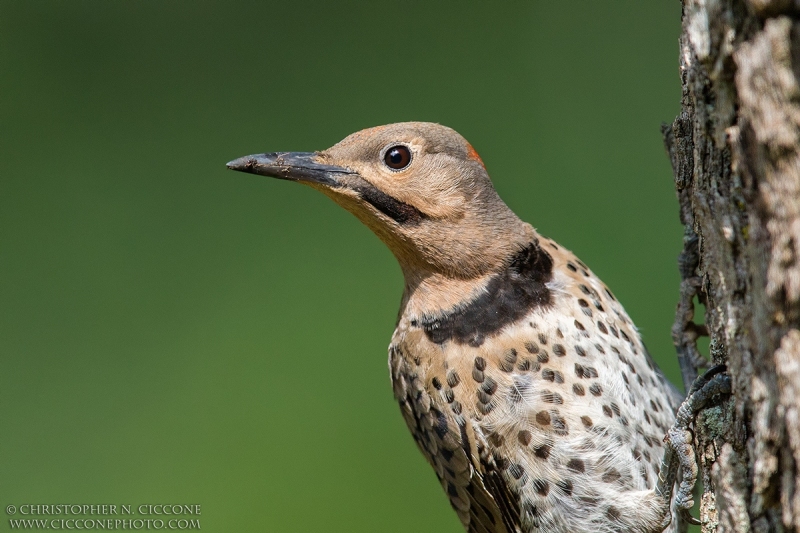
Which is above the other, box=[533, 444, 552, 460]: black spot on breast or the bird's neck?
the bird's neck

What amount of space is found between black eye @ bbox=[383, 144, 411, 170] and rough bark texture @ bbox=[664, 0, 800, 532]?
0.87 m

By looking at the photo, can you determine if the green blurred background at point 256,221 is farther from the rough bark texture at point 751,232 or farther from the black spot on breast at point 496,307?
the rough bark texture at point 751,232

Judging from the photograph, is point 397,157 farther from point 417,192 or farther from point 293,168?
point 293,168

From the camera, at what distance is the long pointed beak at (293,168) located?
88.8 inches

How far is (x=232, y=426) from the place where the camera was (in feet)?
12.6

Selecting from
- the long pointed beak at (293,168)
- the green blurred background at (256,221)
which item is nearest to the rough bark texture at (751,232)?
the long pointed beak at (293,168)

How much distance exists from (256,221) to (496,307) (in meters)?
2.29

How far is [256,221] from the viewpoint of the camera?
14.4 feet

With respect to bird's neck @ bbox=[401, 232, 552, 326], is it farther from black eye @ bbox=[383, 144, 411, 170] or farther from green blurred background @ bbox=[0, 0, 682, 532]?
green blurred background @ bbox=[0, 0, 682, 532]

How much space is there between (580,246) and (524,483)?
67.0 inches

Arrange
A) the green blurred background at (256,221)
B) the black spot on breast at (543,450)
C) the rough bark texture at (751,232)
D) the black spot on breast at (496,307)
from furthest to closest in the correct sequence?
the green blurred background at (256,221)
the black spot on breast at (496,307)
the black spot on breast at (543,450)
the rough bark texture at (751,232)

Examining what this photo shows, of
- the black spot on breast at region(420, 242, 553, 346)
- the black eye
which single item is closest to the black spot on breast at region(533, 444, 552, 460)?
the black spot on breast at region(420, 242, 553, 346)

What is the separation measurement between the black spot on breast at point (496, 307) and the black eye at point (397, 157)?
0.40 m

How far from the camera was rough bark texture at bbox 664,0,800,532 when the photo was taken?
1323mm
